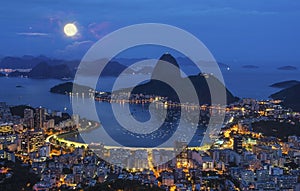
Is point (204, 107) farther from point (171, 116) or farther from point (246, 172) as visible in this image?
point (246, 172)

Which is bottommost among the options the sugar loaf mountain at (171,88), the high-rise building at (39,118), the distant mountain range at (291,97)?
the high-rise building at (39,118)

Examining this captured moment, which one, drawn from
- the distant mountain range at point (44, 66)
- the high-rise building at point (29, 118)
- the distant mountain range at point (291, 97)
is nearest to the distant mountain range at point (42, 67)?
the distant mountain range at point (44, 66)

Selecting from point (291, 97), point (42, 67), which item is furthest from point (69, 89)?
point (291, 97)

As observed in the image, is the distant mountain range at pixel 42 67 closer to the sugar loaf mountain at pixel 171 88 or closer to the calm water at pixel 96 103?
the calm water at pixel 96 103

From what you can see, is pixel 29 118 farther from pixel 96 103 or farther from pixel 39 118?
pixel 96 103

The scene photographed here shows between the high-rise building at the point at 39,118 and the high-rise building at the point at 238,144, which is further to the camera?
the high-rise building at the point at 39,118

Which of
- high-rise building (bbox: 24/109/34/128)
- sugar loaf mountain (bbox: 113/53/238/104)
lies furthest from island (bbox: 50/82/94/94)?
high-rise building (bbox: 24/109/34/128)

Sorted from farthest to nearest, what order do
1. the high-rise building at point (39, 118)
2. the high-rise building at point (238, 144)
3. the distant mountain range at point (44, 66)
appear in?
the distant mountain range at point (44, 66), the high-rise building at point (39, 118), the high-rise building at point (238, 144)

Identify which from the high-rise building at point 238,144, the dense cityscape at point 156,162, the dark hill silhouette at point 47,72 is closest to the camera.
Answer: the dense cityscape at point 156,162

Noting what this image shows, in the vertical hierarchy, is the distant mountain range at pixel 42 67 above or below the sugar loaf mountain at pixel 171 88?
above

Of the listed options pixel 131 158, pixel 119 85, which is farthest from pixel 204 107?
pixel 131 158
